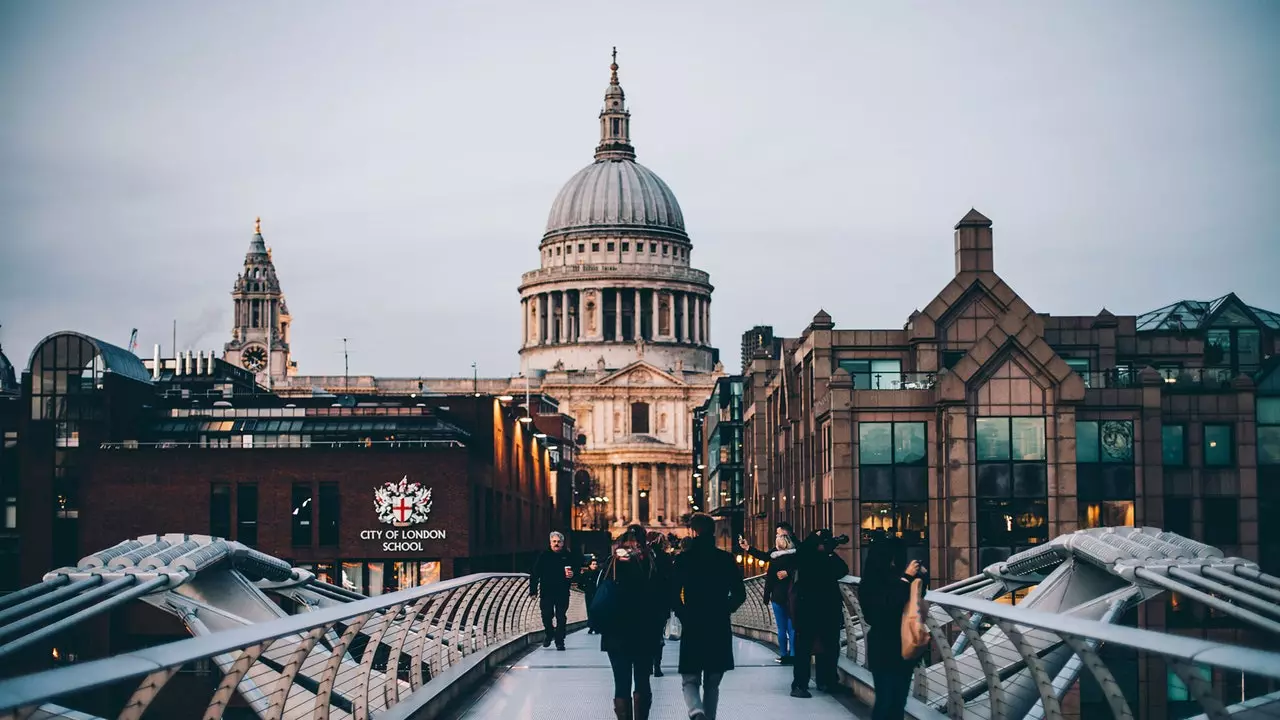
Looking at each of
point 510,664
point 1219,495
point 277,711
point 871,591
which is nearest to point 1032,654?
point 871,591

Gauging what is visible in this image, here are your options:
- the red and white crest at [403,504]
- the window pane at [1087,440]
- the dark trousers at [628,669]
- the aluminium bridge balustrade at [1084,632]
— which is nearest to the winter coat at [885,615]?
the aluminium bridge balustrade at [1084,632]

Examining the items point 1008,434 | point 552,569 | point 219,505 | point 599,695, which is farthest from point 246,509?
point 599,695

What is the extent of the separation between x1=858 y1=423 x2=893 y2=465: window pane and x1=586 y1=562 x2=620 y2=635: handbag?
3771 cm

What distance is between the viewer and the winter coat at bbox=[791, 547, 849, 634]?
66.5 ft

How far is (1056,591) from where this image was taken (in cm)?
2116

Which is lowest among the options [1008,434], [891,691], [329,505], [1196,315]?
[891,691]

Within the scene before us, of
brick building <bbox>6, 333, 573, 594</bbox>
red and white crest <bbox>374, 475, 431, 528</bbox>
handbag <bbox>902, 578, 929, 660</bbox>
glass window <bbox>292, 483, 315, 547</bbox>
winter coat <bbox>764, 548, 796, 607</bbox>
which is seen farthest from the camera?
glass window <bbox>292, 483, 315, 547</bbox>

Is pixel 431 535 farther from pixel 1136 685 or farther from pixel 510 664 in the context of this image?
pixel 510 664

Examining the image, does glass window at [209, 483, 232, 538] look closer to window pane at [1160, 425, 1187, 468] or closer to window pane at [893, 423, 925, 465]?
window pane at [893, 423, 925, 465]

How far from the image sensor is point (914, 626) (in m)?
16.0

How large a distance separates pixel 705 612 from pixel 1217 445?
45192mm

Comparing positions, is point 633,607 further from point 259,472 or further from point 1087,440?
point 259,472

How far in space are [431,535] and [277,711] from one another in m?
58.1

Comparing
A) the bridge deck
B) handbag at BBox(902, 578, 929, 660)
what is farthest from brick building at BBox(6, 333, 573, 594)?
handbag at BBox(902, 578, 929, 660)
